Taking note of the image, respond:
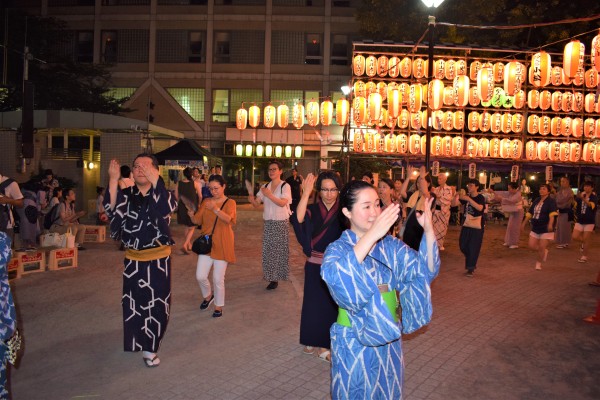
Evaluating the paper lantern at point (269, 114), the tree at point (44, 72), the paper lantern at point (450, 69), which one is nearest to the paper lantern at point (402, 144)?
the paper lantern at point (450, 69)

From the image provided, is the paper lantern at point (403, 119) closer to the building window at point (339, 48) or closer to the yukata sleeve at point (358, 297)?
the building window at point (339, 48)

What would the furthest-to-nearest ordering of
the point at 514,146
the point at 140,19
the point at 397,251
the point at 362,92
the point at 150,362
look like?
1. the point at 140,19
2. the point at 514,146
3. the point at 362,92
4. the point at 150,362
5. the point at 397,251

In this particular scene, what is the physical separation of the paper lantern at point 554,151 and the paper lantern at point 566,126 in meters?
0.51

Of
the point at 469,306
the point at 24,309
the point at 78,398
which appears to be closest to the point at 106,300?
the point at 24,309

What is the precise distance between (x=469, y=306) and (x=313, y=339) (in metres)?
3.74

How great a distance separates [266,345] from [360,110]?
14129mm

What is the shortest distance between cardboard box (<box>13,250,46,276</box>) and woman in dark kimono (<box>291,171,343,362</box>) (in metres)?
6.06

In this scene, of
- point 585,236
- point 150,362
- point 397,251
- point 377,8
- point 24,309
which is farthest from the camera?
point 377,8

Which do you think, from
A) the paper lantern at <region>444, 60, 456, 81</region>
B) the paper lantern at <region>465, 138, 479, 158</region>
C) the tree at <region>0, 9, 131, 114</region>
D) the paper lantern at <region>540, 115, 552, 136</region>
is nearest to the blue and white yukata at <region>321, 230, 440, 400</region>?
the paper lantern at <region>444, 60, 456, 81</region>

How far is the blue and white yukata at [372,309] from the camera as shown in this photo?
2766mm

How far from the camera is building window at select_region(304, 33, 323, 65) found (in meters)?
32.7

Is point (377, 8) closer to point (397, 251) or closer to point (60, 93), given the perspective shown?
point (60, 93)

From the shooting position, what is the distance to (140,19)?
108 ft

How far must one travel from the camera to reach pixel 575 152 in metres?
20.9
